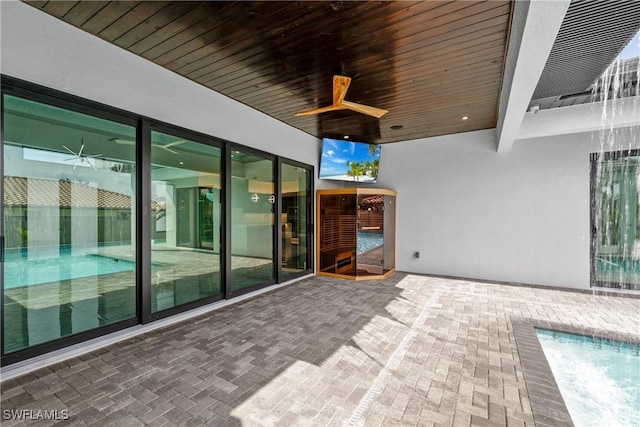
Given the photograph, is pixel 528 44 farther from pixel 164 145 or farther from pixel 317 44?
pixel 164 145

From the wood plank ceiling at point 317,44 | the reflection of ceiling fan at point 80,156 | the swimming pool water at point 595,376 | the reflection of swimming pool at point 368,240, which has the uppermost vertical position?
the wood plank ceiling at point 317,44

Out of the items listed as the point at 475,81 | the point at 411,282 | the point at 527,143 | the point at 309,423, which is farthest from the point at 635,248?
the point at 309,423

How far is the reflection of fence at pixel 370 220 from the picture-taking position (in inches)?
242

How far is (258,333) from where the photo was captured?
10.4ft

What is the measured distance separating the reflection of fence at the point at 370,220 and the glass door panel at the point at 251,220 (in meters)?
2.11

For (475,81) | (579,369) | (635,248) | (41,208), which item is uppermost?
(475,81)

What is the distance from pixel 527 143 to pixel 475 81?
291 centimetres

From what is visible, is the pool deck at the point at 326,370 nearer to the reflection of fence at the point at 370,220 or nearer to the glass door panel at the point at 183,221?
the glass door panel at the point at 183,221

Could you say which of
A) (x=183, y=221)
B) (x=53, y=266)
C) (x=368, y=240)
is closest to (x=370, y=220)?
(x=368, y=240)

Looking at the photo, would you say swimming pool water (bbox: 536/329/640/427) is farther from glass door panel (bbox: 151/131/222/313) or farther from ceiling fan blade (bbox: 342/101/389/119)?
glass door panel (bbox: 151/131/222/313)

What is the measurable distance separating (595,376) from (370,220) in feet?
13.9

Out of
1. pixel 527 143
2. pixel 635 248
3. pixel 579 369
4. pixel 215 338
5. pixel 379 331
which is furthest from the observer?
pixel 527 143

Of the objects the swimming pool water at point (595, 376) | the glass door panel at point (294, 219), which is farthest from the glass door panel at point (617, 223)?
the glass door panel at point (294, 219)

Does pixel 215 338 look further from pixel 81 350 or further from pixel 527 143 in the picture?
pixel 527 143
